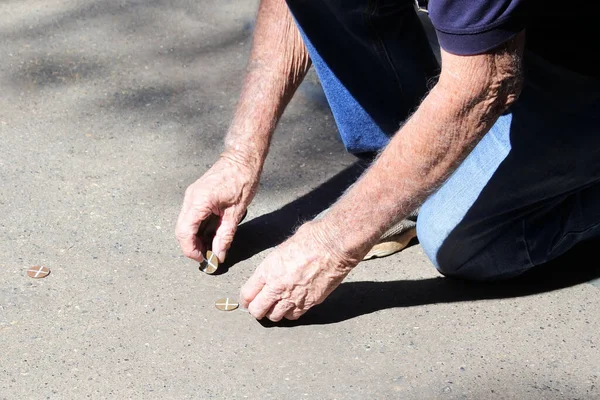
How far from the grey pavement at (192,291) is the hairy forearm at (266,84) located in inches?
11.4

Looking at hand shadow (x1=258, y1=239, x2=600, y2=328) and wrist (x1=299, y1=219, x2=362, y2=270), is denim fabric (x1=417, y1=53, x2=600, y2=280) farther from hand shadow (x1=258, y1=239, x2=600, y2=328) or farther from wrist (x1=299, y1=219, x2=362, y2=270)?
wrist (x1=299, y1=219, x2=362, y2=270)

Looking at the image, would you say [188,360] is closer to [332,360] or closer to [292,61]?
[332,360]

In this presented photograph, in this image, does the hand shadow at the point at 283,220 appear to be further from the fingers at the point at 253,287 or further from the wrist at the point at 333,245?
the wrist at the point at 333,245

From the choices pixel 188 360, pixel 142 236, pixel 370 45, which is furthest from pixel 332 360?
pixel 370 45

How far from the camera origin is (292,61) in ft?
7.13

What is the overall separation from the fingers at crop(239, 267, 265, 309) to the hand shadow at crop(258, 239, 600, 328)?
0.18m

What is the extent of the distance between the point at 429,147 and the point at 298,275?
0.41 m

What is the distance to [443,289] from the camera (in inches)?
84.2

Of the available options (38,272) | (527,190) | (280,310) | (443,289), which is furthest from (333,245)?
(38,272)

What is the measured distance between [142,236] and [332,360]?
0.70 m

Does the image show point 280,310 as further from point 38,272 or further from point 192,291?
point 38,272

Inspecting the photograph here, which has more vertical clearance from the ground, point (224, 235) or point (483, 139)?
point (483, 139)

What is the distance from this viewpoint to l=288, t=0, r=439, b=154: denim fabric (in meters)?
2.13

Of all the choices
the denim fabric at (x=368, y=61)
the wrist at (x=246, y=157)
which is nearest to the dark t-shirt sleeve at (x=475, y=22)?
the denim fabric at (x=368, y=61)
